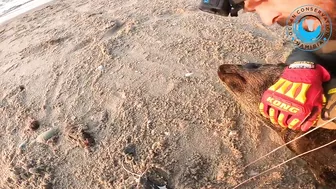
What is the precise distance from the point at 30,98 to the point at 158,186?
1134 millimetres

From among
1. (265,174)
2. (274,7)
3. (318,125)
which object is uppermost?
(274,7)

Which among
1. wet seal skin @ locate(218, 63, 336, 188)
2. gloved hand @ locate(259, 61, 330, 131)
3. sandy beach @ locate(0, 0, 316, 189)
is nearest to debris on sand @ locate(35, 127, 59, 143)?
sandy beach @ locate(0, 0, 316, 189)

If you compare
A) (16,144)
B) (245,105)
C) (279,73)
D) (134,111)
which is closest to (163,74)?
(134,111)

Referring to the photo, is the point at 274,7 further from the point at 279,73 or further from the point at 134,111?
the point at 134,111

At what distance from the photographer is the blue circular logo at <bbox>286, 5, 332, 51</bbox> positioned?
1.95 meters

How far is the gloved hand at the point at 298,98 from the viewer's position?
181cm

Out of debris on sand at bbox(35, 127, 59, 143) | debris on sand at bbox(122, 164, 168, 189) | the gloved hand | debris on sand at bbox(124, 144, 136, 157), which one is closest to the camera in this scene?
the gloved hand

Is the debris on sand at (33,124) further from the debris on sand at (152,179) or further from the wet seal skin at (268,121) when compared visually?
the wet seal skin at (268,121)

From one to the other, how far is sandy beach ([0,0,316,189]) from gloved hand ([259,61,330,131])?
45cm

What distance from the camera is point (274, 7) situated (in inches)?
79.2

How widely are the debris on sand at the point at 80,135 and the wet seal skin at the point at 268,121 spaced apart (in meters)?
0.84

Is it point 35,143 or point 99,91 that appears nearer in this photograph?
point 35,143

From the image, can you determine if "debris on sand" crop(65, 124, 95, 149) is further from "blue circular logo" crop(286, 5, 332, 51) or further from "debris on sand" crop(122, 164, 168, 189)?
"blue circular logo" crop(286, 5, 332, 51)

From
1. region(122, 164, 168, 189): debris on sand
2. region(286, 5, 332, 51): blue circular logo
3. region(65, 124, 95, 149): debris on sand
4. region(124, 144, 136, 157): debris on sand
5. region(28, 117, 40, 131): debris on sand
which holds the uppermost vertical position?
region(286, 5, 332, 51): blue circular logo
